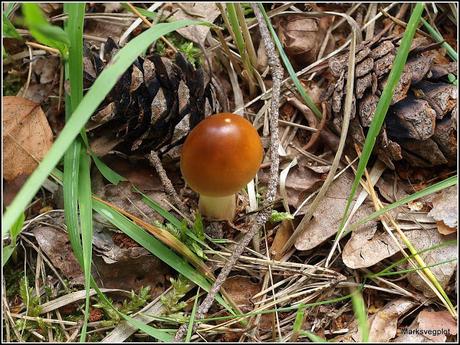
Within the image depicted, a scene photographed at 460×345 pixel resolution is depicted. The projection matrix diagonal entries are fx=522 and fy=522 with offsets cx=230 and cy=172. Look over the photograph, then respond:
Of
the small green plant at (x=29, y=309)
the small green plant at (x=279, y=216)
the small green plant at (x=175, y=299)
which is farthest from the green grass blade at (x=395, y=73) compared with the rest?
the small green plant at (x=29, y=309)

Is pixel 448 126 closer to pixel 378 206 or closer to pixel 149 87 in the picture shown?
pixel 378 206

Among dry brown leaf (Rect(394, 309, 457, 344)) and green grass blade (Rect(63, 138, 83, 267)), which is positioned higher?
green grass blade (Rect(63, 138, 83, 267))

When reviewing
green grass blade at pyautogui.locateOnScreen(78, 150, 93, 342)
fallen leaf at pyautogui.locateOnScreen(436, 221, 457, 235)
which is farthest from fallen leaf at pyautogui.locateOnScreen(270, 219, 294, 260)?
green grass blade at pyautogui.locateOnScreen(78, 150, 93, 342)

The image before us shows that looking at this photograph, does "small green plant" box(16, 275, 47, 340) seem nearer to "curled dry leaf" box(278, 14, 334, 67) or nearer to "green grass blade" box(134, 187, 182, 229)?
"green grass blade" box(134, 187, 182, 229)

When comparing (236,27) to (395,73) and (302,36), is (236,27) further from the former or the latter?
(395,73)

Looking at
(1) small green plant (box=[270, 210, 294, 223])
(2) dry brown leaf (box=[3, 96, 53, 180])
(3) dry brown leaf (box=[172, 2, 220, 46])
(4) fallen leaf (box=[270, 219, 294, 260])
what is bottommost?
(4) fallen leaf (box=[270, 219, 294, 260])

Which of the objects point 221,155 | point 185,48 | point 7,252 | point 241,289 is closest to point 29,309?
point 7,252
